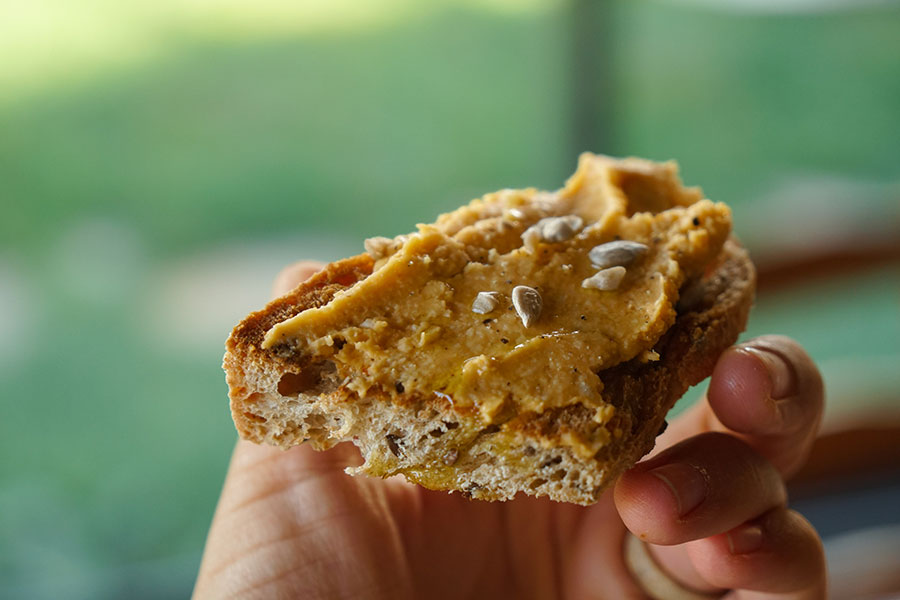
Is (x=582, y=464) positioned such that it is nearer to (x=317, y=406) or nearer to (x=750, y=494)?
(x=317, y=406)

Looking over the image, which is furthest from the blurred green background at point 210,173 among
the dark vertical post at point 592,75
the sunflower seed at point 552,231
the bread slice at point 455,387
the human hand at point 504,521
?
the sunflower seed at point 552,231

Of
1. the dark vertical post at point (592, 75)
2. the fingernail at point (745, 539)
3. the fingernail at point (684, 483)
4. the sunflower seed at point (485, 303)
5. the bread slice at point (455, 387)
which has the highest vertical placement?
the dark vertical post at point (592, 75)

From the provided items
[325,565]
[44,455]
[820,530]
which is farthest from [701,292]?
[820,530]

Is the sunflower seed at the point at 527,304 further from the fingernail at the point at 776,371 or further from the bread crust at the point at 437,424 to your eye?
the fingernail at the point at 776,371

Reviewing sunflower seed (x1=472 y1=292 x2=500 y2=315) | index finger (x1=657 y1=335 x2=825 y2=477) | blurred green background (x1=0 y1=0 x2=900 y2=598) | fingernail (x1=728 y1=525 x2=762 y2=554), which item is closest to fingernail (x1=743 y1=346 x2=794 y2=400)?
index finger (x1=657 y1=335 x2=825 y2=477)

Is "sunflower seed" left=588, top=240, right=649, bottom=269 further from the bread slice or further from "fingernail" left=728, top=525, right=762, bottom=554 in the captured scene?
"fingernail" left=728, top=525, right=762, bottom=554

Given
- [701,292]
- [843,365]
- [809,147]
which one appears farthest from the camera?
[809,147]

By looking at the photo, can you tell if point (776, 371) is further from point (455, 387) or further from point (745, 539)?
point (455, 387)
